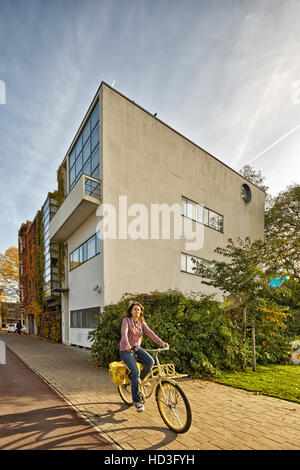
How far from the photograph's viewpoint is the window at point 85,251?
1570 cm

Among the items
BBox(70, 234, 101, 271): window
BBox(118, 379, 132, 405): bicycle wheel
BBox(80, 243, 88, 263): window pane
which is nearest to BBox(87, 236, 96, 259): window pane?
BBox(70, 234, 101, 271): window

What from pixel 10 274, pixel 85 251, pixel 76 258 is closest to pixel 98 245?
pixel 85 251

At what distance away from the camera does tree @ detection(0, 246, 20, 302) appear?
36875 millimetres

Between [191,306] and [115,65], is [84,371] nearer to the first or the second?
[191,306]

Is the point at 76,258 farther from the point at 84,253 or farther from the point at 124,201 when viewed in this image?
the point at 124,201

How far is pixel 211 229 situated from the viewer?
22.0 metres

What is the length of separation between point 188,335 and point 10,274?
3486cm

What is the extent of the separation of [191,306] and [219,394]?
307 cm

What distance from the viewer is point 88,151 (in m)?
17.4

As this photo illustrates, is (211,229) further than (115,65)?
Yes

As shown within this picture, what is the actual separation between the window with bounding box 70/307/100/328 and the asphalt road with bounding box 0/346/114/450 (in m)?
8.76

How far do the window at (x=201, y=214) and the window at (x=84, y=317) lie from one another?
8442 mm

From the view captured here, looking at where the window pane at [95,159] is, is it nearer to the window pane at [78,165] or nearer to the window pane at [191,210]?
the window pane at [78,165]
